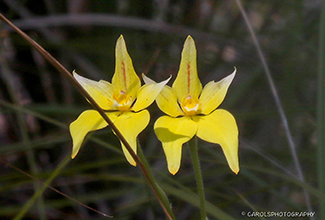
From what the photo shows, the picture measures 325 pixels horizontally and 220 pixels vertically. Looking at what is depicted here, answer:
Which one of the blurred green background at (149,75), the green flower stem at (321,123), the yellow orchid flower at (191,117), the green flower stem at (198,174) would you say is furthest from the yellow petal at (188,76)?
the blurred green background at (149,75)

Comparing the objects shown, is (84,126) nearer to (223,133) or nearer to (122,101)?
(122,101)

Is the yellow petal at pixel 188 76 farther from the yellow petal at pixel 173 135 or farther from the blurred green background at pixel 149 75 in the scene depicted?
the blurred green background at pixel 149 75

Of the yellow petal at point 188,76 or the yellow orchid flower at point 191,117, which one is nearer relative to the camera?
the yellow orchid flower at point 191,117

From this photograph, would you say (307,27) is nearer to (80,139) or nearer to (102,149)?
(102,149)

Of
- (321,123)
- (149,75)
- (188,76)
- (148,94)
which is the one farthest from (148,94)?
(149,75)

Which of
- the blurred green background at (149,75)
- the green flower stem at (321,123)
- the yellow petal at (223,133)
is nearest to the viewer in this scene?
the yellow petal at (223,133)
